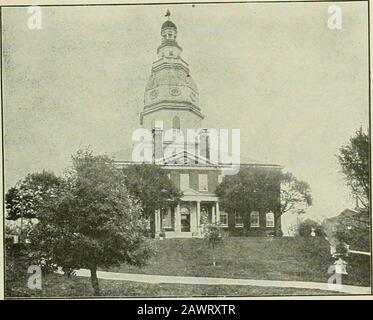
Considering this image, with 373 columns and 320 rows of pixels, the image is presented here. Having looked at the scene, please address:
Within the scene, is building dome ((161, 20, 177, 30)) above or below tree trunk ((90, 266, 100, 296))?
above

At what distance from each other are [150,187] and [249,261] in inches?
74.2

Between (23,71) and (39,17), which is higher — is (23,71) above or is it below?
below

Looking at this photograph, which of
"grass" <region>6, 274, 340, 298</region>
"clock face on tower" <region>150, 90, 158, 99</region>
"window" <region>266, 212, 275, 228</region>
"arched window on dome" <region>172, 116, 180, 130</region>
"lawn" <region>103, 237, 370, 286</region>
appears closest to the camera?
"grass" <region>6, 274, 340, 298</region>

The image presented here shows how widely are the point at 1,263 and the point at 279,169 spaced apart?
14.5 ft

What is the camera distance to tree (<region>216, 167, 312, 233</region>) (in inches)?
318

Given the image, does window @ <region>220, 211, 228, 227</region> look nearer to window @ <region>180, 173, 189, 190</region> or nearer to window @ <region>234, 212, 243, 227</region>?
window @ <region>234, 212, 243, 227</region>

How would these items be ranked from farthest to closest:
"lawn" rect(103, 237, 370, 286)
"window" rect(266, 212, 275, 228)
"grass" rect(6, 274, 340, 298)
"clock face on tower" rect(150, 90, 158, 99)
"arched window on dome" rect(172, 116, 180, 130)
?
"window" rect(266, 212, 275, 228) < "clock face on tower" rect(150, 90, 158, 99) < "arched window on dome" rect(172, 116, 180, 130) < "lawn" rect(103, 237, 370, 286) < "grass" rect(6, 274, 340, 298)

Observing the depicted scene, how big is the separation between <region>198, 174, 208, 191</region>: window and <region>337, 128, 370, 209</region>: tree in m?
2.05

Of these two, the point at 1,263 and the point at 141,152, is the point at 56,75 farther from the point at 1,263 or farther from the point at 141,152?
the point at 1,263

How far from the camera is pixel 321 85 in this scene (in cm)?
810

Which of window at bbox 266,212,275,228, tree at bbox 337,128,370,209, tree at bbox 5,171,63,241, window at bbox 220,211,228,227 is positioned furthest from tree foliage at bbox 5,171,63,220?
tree at bbox 337,128,370,209

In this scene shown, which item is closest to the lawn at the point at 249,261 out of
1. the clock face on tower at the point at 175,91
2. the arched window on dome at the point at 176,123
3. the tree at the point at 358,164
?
the tree at the point at 358,164
